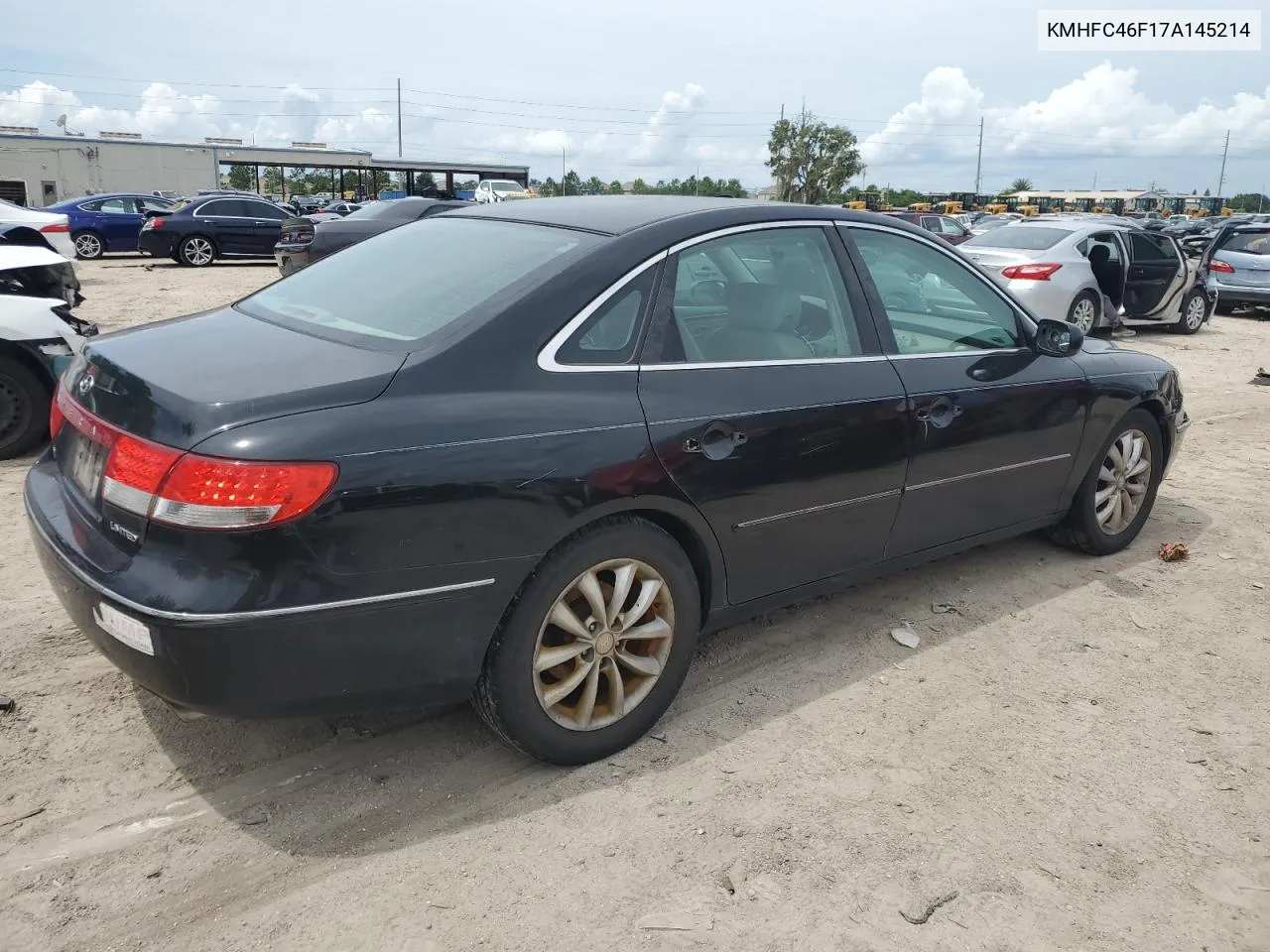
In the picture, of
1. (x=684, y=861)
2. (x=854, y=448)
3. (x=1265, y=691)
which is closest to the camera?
(x=684, y=861)

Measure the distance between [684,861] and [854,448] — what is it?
1564 mm

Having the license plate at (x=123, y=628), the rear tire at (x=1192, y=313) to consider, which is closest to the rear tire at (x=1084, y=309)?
the rear tire at (x=1192, y=313)

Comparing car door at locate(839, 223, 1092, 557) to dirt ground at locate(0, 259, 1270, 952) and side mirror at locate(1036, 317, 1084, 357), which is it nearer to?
side mirror at locate(1036, 317, 1084, 357)

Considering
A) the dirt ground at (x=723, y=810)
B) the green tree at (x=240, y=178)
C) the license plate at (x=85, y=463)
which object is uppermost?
the green tree at (x=240, y=178)

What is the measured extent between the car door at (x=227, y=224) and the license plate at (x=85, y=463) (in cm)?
2015

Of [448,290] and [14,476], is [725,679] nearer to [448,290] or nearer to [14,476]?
[448,290]

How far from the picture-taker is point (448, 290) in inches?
122

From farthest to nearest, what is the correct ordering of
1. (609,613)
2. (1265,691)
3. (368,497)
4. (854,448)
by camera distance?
(1265,691) < (854,448) < (609,613) < (368,497)

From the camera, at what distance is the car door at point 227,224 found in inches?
827

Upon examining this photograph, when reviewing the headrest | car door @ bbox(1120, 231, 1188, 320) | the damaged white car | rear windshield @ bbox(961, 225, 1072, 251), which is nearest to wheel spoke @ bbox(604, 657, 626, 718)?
the headrest

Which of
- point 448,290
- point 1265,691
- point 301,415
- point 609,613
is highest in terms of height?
point 448,290

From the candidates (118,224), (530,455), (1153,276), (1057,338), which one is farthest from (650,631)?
(118,224)

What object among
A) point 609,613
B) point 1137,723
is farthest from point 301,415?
point 1137,723

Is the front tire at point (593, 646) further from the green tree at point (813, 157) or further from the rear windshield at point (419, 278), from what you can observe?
the green tree at point (813, 157)
